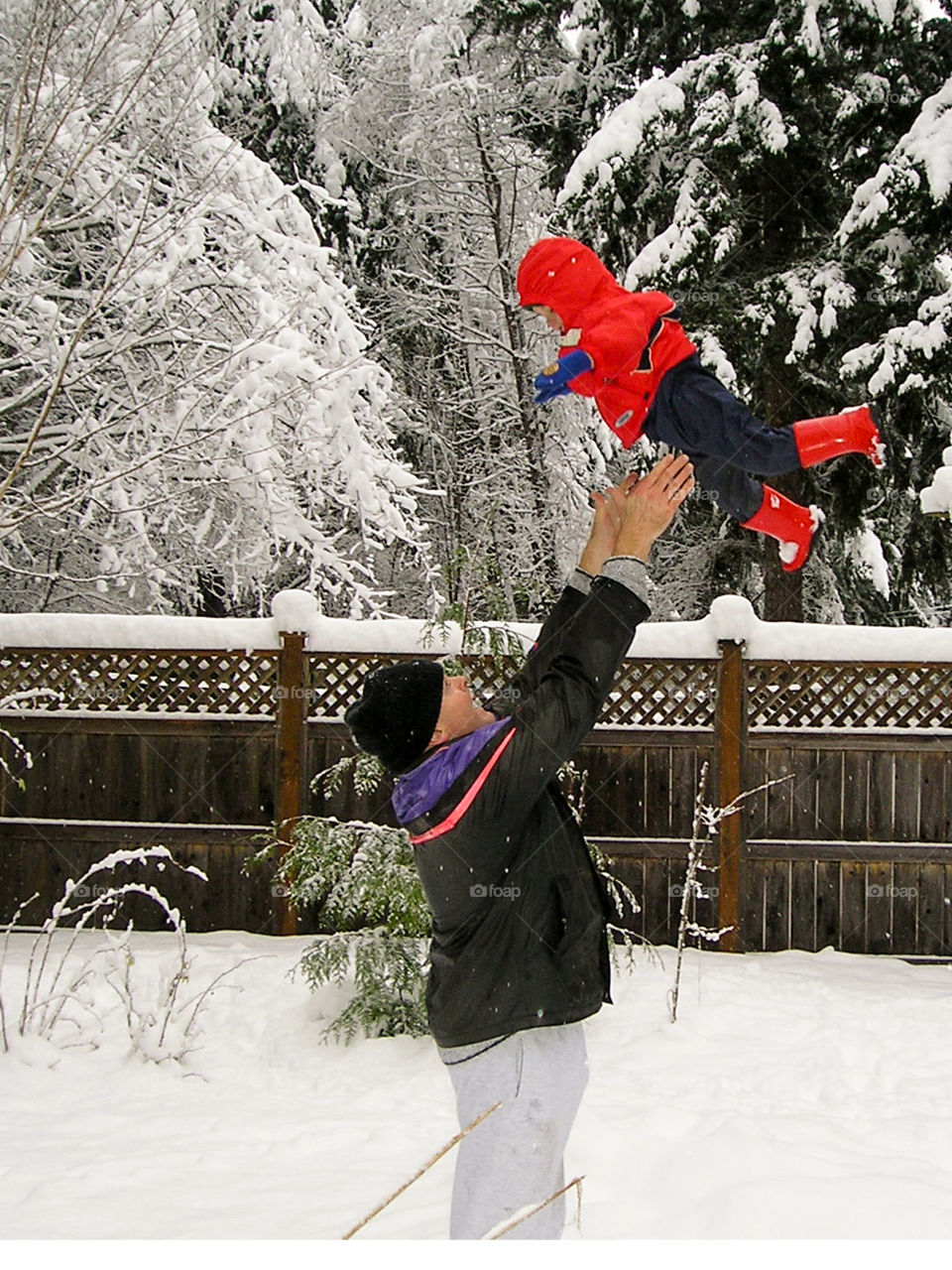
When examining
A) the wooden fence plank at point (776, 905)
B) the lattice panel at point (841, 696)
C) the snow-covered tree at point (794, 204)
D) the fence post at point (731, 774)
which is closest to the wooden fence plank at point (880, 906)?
the wooden fence plank at point (776, 905)

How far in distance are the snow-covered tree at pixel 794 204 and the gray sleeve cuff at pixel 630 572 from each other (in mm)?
3961

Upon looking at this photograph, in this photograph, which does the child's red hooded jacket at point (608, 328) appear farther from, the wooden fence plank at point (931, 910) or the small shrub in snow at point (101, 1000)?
the wooden fence plank at point (931, 910)

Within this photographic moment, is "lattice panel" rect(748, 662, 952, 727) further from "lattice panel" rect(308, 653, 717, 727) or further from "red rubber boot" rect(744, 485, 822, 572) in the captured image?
"red rubber boot" rect(744, 485, 822, 572)

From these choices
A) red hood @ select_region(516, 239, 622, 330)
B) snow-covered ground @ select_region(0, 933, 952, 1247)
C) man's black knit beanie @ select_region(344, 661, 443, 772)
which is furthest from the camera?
snow-covered ground @ select_region(0, 933, 952, 1247)

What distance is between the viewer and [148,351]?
697cm

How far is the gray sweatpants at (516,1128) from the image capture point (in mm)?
1566

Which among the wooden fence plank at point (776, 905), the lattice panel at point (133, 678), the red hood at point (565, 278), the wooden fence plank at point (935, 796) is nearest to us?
the red hood at point (565, 278)

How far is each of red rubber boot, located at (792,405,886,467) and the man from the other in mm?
187

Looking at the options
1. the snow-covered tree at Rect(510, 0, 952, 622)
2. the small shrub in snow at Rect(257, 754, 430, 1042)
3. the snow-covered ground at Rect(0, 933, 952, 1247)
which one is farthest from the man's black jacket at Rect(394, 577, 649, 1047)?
the snow-covered tree at Rect(510, 0, 952, 622)

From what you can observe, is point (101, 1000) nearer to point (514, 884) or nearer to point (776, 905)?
point (776, 905)

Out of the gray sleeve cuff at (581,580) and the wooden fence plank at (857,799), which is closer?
the gray sleeve cuff at (581,580)

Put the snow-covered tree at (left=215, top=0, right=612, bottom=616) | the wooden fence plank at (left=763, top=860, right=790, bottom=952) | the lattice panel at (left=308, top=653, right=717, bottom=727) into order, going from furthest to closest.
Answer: the snow-covered tree at (left=215, top=0, right=612, bottom=616) → the lattice panel at (left=308, top=653, right=717, bottom=727) → the wooden fence plank at (left=763, top=860, right=790, bottom=952)

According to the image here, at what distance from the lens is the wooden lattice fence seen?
623 centimetres

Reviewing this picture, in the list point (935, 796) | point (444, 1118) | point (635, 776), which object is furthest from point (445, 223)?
point (444, 1118)
